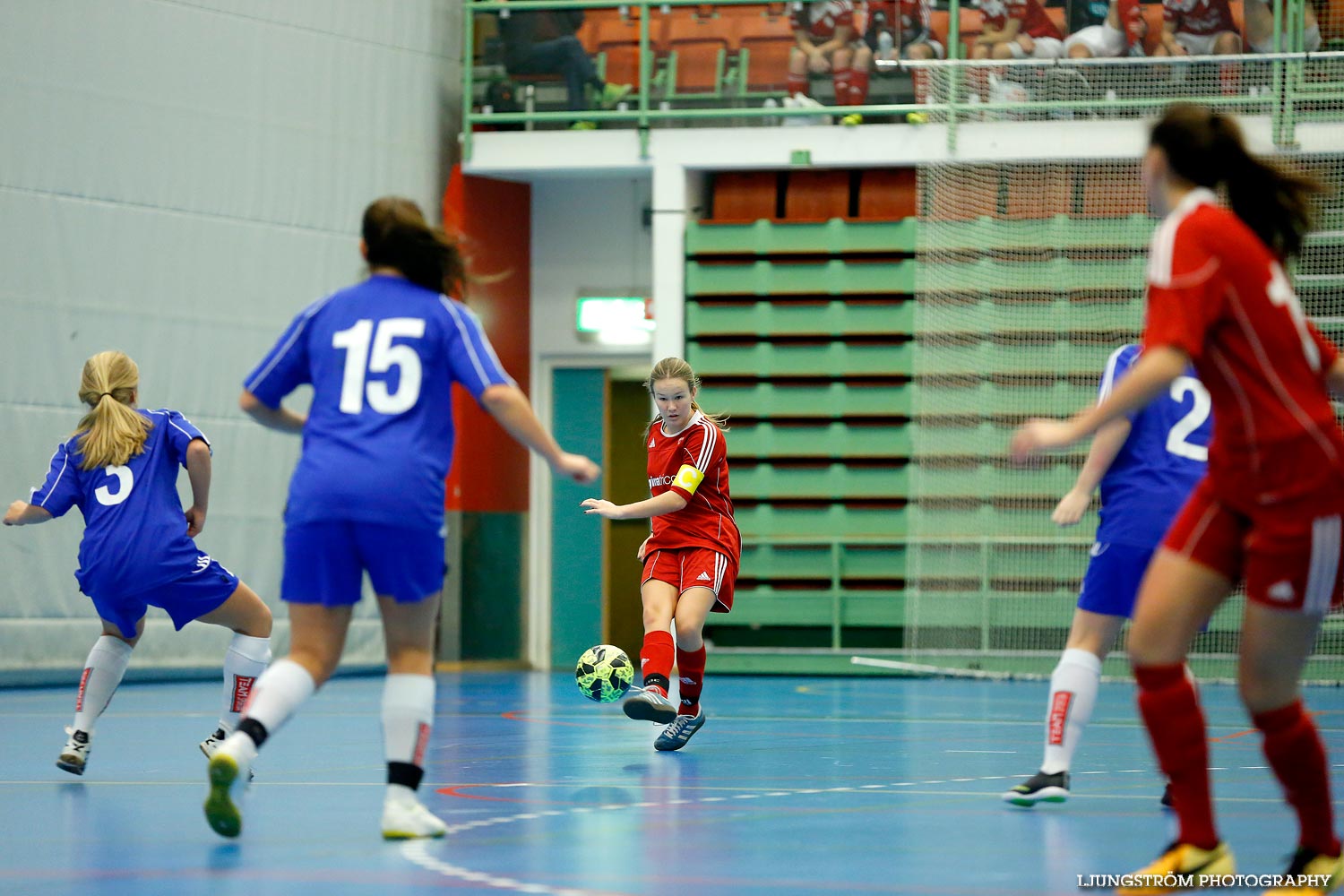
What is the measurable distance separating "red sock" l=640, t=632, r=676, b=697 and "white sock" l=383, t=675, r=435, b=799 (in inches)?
104

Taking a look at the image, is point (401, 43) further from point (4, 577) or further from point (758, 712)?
point (758, 712)

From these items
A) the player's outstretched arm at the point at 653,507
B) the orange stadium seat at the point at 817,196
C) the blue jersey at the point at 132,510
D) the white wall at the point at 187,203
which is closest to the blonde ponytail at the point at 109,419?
the blue jersey at the point at 132,510

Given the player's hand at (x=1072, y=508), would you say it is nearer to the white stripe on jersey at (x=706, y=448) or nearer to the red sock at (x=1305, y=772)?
the red sock at (x=1305, y=772)

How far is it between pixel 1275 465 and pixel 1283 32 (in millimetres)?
10920

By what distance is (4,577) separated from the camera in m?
11.8

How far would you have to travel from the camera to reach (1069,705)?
5.27m

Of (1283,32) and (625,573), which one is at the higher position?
(1283,32)

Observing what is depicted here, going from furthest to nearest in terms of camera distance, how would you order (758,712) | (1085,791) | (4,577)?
(4,577) < (758,712) < (1085,791)

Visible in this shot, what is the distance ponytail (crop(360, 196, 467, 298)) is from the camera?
4531mm

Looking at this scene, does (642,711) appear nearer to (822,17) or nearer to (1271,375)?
(1271,375)

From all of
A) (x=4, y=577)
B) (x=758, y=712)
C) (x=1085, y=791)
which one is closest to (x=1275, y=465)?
(x=1085, y=791)

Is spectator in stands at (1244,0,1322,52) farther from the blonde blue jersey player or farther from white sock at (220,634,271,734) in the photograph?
white sock at (220,634,271,734)

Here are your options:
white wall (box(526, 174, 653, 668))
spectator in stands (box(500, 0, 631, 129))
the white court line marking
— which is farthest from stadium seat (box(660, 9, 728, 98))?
the white court line marking

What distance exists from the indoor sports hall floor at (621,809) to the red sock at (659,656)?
0.35m
